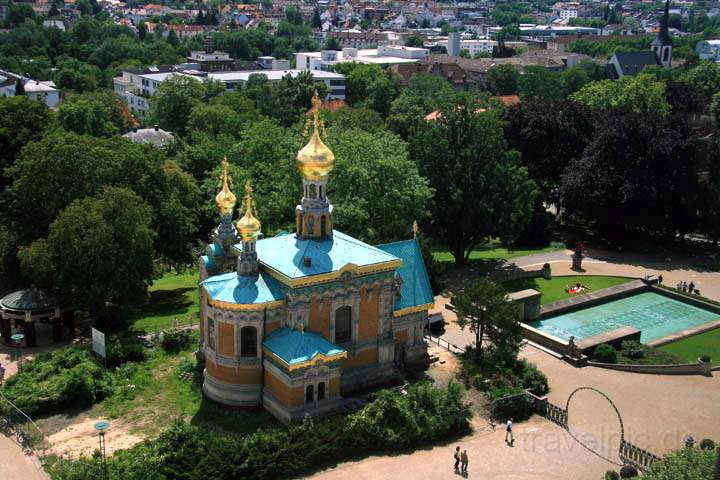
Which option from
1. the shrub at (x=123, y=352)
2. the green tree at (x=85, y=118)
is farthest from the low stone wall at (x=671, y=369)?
the green tree at (x=85, y=118)

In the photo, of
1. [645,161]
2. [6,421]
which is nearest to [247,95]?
[645,161]

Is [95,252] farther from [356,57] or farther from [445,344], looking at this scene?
[356,57]

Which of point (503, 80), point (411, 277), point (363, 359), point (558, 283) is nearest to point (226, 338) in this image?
point (363, 359)

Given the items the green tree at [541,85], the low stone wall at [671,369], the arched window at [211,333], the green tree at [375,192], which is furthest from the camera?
the green tree at [541,85]

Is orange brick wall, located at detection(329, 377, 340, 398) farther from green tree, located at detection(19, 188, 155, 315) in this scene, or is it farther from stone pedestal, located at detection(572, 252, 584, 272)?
stone pedestal, located at detection(572, 252, 584, 272)

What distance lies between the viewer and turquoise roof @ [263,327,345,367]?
3516 centimetres

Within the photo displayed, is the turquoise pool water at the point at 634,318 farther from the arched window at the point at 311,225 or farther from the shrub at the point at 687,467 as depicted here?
the shrub at the point at 687,467

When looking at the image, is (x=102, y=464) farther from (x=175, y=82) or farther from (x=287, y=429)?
(x=175, y=82)

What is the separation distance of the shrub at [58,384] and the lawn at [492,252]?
32.5 meters

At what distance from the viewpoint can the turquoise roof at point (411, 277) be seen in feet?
135

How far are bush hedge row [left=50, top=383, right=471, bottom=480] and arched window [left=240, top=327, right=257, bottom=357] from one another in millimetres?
4238

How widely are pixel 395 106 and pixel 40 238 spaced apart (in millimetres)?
60012

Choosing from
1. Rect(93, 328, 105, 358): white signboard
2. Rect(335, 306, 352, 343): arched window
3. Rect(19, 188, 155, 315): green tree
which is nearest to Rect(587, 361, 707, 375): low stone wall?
Rect(335, 306, 352, 343): arched window

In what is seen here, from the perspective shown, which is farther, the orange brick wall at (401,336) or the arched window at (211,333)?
the orange brick wall at (401,336)
